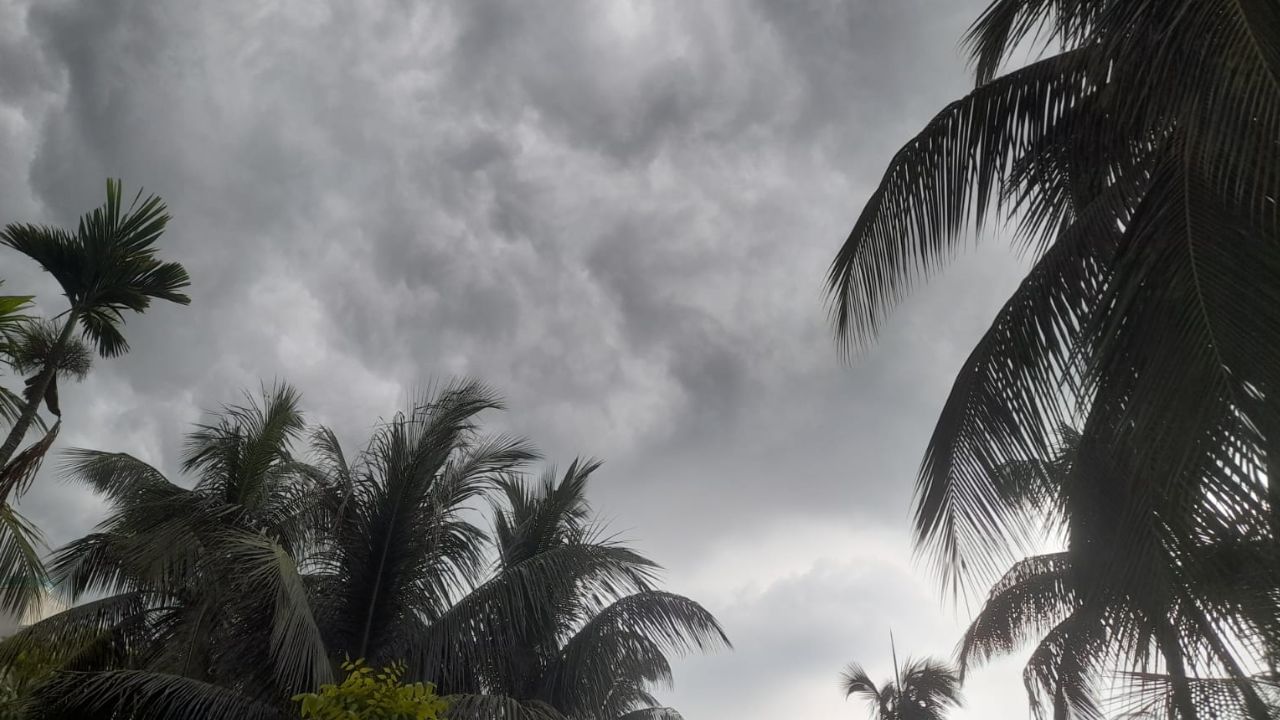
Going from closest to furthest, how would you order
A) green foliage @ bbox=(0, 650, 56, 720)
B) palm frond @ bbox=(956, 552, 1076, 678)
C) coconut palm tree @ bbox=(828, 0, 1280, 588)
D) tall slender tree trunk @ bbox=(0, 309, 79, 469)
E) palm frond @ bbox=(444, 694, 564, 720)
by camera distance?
coconut palm tree @ bbox=(828, 0, 1280, 588), tall slender tree trunk @ bbox=(0, 309, 79, 469), palm frond @ bbox=(444, 694, 564, 720), green foliage @ bbox=(0, 650, 56, 720), palm frond @ bbox=(956, 552, 1076, 678)

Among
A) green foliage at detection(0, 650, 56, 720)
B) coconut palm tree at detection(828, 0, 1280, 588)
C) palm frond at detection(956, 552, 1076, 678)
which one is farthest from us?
palm frond at detection(956, 552, 1076, 678)

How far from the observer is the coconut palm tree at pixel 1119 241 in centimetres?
355

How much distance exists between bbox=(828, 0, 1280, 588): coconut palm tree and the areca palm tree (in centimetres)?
567

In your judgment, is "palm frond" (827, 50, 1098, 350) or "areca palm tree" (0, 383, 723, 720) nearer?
"palm frond" (827, 50, 1098, 350)

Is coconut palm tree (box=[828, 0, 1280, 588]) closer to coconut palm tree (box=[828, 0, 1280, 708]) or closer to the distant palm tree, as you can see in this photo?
coconut palm tree (box=[828, 0, 1280, 708])

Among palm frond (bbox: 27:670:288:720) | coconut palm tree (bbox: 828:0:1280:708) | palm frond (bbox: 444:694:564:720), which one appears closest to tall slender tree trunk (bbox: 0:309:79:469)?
palm frond (bbox: 27:670:288:720)

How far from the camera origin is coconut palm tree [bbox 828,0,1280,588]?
3553 mm

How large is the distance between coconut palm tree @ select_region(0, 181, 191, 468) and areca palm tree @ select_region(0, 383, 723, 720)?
9.54 ft

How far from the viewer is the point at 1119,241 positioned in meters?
4.50

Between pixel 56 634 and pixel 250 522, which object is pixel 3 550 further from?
pixel 56 634

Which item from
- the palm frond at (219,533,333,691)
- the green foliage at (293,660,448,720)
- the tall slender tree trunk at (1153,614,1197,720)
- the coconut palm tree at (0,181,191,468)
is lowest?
the green foliage at (293,660,448,720)

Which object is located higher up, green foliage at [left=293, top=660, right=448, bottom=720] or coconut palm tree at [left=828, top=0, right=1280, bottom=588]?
coconut palm tree at [left=828, top=0, right=1280, bottom=588]

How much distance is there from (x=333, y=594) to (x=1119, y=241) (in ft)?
30.5

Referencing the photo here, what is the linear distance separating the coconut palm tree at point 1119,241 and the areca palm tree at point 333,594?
5.67 meters
